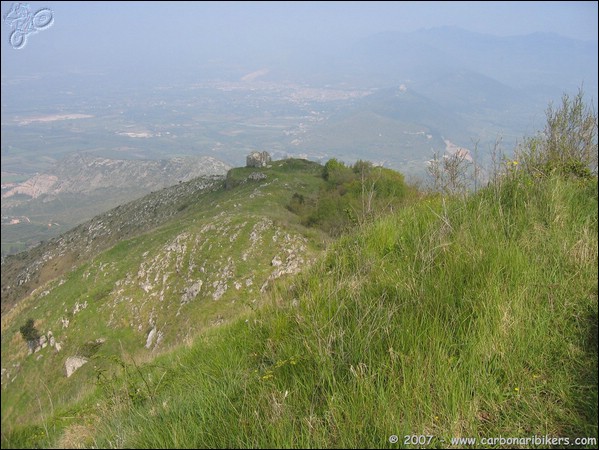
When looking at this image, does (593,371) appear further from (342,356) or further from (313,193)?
(313,193)

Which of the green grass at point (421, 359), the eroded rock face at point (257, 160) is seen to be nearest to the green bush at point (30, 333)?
the green grass at point (421, 359)

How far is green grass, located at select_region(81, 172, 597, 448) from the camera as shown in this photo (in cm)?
197

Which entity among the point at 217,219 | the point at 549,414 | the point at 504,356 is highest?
the point at 504,356

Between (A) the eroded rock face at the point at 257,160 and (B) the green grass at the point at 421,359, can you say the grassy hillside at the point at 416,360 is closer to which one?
(B) the green grass at the point at 421,359

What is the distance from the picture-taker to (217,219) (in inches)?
1238

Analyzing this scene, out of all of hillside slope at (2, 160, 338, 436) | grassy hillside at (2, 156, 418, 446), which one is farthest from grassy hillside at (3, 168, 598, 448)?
grassy hillside at (2, 156, 418, 446)

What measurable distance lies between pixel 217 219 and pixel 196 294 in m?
8.56

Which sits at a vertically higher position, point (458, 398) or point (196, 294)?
point (458, 398)

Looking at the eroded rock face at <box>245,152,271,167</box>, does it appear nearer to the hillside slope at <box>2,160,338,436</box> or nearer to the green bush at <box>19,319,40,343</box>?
the hillside slope at <box>2,160,338,436</box>

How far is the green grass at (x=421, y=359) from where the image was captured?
1970 mm

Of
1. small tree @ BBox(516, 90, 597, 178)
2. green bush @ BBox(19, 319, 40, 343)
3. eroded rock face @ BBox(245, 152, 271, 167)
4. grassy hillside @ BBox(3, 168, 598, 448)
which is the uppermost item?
small tree @ BBox(516, 90, 597, 178)

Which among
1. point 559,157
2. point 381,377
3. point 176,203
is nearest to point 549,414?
point 381,377

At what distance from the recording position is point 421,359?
226 centimetres

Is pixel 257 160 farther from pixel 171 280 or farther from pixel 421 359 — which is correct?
pixel 421 359
